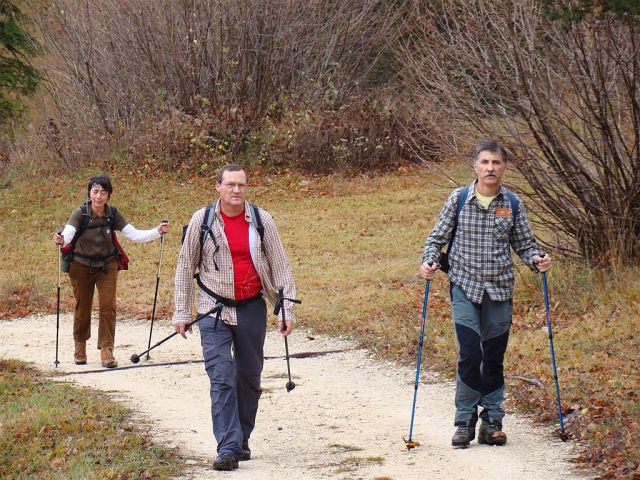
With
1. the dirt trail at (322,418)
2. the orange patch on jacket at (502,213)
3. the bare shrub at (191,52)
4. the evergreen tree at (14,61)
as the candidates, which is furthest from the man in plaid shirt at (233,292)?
the evergreen tree at (14,61)

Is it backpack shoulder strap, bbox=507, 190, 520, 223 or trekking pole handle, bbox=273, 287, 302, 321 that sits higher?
backpack shoulder strap, bbox=507, 190, 520, 223

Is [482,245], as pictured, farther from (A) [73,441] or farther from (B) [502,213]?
(A) [73,441]

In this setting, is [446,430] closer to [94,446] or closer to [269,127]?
[94,446]

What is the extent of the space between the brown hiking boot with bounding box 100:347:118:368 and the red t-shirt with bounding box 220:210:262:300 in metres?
4.73

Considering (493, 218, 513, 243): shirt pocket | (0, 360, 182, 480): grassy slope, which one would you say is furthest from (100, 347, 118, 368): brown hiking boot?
(493, 218, 513, 243): shirt pocket

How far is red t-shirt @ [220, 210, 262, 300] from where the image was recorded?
7516mm

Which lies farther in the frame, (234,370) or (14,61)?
(14,61)

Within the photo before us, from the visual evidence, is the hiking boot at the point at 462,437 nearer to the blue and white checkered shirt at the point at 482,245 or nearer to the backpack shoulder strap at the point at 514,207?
the blue and white checkered shirt at the point at 482,245

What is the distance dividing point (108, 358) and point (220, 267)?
4.78 m

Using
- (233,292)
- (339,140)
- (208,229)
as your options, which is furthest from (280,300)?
(339,140)

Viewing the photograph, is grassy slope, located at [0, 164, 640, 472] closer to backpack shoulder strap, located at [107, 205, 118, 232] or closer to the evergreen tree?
backpack shoulder strap, located at [107, 205, 118, 232]

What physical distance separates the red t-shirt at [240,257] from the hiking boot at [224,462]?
1031mm

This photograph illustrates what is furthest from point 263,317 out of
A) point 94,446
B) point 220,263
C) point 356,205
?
point 356,205

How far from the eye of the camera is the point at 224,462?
7.25 meters
